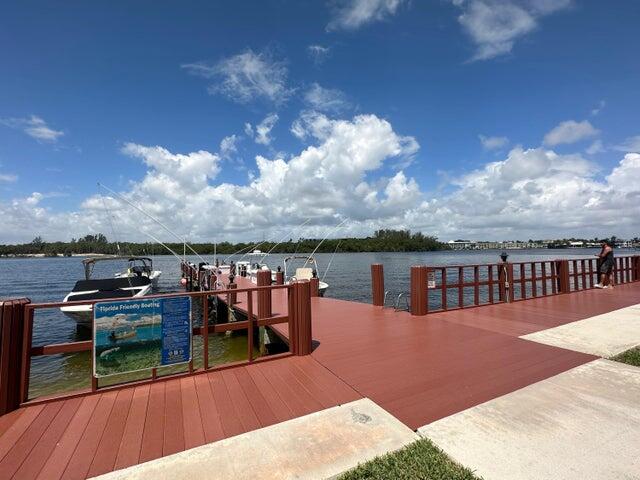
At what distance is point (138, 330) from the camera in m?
4.06

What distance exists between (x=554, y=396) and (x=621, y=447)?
89 cm

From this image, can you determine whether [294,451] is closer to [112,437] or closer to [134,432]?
[134,432]

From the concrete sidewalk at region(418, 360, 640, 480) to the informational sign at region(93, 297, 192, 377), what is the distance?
3.01 meters

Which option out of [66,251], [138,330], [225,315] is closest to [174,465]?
[138,330]

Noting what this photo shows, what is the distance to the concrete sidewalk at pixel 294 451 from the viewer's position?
2.57 m

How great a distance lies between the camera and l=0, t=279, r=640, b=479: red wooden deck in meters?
2.92

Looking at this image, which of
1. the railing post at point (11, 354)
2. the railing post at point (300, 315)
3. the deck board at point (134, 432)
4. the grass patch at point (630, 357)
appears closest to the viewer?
the deck board at point (134, 432)

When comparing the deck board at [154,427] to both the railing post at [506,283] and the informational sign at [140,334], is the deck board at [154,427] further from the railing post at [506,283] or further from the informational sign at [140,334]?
the railing post at [506,283]

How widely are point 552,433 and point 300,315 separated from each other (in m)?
3.38

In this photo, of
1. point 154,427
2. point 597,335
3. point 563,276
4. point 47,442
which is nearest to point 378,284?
point 597,335

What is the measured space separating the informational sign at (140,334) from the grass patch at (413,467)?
2.66 m

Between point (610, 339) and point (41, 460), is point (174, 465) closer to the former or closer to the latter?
point (41, 460)

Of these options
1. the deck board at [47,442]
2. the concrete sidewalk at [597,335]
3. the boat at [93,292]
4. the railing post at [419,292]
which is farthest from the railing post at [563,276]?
the boat at [93,292]

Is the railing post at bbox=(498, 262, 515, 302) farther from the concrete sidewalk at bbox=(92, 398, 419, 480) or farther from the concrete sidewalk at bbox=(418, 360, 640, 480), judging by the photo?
the concrete sidewalk at bbox=(92, 398, 419, 480)
